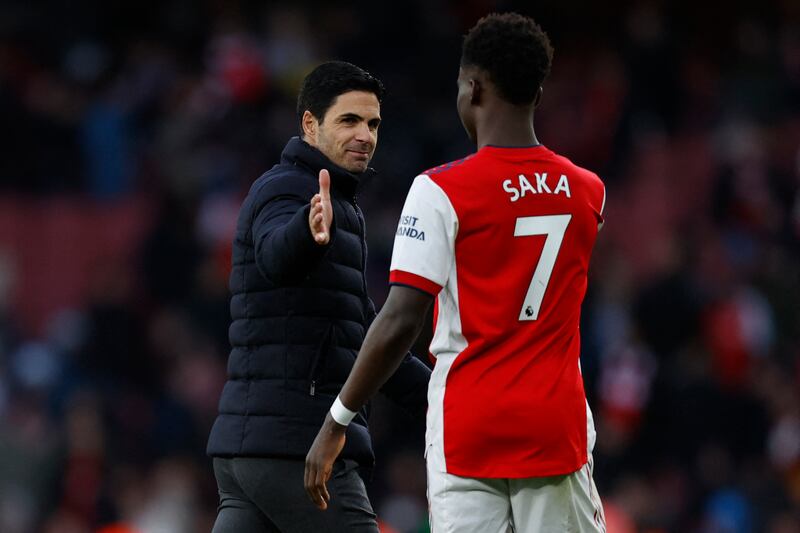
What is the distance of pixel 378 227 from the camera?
36.6 ft

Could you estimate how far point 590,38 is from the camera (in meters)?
13.6

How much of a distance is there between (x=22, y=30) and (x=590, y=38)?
5206 millimetres

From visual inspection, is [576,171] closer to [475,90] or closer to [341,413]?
[475,90]

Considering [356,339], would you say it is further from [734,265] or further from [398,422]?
[734,265]

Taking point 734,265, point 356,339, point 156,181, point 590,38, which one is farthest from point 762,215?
point 356,339

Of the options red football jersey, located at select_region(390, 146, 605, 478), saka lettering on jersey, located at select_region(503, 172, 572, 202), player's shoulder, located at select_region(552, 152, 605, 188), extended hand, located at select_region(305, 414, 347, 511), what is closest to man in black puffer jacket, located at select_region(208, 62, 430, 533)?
extended hand, located at select_region(305, 414, 347, 511)

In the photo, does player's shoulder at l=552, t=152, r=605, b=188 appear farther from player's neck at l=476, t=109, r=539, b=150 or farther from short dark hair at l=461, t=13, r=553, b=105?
short dark hair at l=461, t=13, r=553, b=105

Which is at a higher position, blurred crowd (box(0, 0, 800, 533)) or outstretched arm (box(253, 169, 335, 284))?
outstretched arm (box(253, 169, 335, 284))

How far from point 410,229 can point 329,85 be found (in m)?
0.94

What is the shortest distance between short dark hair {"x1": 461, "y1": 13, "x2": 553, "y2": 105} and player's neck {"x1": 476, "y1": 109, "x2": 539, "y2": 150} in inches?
1.7

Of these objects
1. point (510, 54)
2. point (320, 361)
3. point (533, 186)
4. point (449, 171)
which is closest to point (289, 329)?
point (320, 361)

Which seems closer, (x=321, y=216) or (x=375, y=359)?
(x=375, y=359)

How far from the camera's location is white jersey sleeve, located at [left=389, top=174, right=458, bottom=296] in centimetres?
388

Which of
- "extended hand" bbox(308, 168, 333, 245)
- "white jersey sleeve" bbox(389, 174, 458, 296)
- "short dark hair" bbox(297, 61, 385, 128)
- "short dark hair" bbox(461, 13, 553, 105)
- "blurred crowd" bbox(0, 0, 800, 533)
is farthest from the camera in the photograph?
"blurred crowd" bbox(0, 0, 800, 533)
